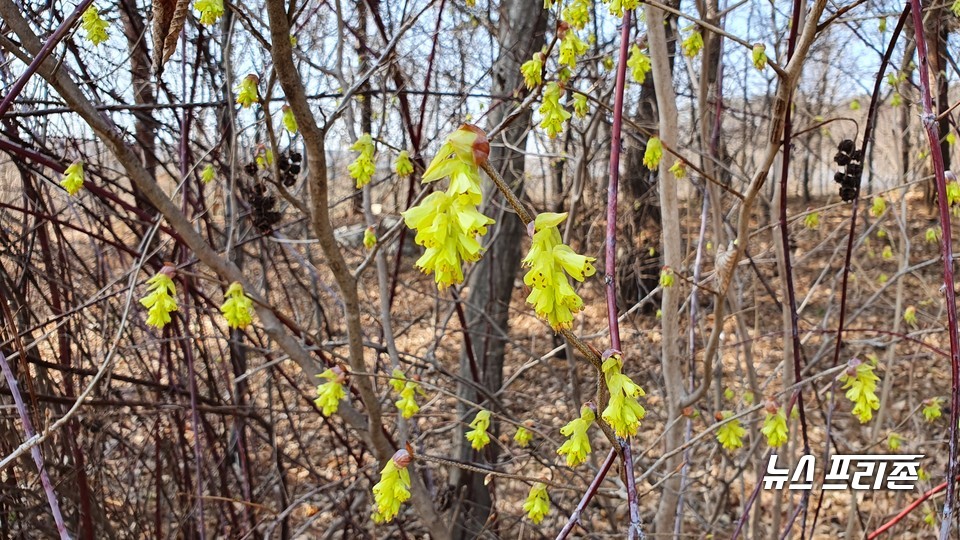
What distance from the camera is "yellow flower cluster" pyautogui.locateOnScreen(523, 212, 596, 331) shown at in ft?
2.70

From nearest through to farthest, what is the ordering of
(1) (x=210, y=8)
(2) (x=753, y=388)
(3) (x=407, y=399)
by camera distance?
(1) (x=210, y=8) → (3) (x=407, y=399) → (2) (x=753, y=388)

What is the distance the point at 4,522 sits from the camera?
240 centimetres

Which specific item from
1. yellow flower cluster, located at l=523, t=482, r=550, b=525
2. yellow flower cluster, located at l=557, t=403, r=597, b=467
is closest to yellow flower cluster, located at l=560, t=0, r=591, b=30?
yellow flower cluster, located at l=557, t=403, r=597, b=467

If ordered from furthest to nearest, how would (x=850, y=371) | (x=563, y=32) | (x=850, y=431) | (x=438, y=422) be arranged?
(x=438, y=422) → (x=850, y=431) → (x=563, y=32) → (x=850, y=371)

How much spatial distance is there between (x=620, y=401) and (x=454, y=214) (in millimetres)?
425

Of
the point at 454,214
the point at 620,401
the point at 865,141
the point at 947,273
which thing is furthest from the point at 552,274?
the point at 865,141

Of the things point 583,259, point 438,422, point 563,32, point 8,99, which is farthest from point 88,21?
point 438,422

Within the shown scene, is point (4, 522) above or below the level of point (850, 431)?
above

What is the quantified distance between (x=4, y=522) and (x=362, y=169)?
189 cm

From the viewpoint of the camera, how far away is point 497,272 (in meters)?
3.92

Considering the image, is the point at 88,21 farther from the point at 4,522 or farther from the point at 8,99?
the point at 4,522

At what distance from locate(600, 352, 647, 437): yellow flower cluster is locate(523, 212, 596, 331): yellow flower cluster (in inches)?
6.6

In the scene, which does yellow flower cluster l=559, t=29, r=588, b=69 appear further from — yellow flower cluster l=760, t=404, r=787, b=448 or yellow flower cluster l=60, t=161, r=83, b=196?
yellow flower cluster l=60, t=161, r=83, b=196

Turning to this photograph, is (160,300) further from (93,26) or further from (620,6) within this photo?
(620,6)
